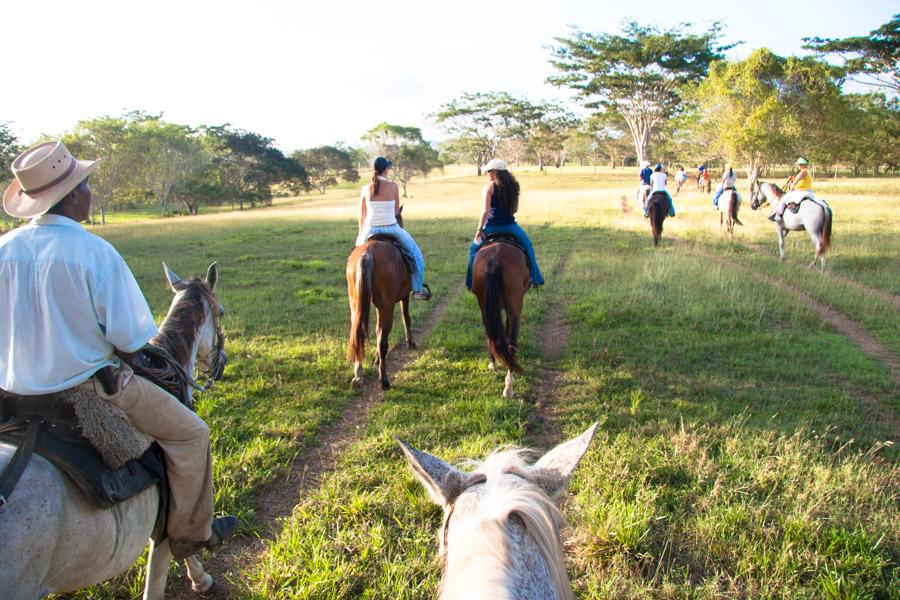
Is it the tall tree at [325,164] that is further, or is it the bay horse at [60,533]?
the tall tree at [325,164]

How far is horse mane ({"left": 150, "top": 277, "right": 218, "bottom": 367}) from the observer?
10.0 feet

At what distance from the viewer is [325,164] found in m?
56.3

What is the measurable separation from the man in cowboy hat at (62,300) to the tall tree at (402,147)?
45654 millimetres

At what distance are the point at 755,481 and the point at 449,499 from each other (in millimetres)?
3028

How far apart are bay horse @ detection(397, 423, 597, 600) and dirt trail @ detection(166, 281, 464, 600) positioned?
2.08 meters

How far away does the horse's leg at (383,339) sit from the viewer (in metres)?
5.58

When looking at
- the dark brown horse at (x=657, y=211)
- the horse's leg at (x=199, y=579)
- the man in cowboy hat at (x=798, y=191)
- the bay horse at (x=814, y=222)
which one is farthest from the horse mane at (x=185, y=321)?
the dark brown horse at (x=657, y=211)

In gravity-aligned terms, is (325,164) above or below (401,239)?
above

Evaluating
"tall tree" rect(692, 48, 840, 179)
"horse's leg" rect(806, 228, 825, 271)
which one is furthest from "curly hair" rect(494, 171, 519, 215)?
"tall tree" rect(692, 48, 840, 179)

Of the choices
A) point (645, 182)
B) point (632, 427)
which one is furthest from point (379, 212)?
point (645, 182)

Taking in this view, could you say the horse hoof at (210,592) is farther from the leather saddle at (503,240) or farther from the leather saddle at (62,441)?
the leather saddle at (503,240)

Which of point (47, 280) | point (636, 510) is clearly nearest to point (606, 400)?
point (636, 510)

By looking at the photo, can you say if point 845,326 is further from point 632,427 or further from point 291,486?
point 291,486

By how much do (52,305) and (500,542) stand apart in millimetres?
1890
